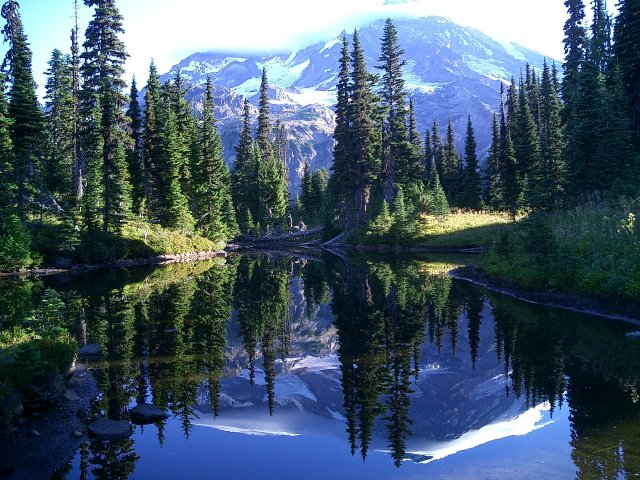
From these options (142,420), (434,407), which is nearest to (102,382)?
(142,420)

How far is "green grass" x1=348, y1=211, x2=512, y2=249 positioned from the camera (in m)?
53.8

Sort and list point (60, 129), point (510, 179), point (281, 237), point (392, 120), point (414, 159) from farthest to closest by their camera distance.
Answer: point (281, 237), point (414, 159), point (392, 120), point (510, 179), point (60, 129)

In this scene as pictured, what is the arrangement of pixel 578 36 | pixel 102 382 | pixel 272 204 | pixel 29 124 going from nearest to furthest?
1. pixel 102 382
2. pixel 29 124
3. pixel 578 36
4. pixel 272 204

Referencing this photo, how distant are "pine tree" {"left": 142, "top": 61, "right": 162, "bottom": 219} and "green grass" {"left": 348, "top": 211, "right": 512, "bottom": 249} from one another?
25276 mm

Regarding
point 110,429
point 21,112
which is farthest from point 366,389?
point 21,112

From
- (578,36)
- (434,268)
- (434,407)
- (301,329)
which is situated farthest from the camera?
(578,36)

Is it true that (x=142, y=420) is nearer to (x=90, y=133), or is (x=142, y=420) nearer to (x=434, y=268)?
(x=434, y=268)

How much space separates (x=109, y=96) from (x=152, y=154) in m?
11.5

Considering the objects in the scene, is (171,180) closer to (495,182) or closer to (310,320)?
(310,320)

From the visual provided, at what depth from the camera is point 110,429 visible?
11359 millimetres

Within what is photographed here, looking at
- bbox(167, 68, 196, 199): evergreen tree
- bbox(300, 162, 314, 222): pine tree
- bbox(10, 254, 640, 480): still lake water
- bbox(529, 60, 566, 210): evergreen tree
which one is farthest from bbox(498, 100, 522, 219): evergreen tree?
bbox(10, 254, 640, 480): still lake water

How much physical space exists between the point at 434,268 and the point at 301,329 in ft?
64.2

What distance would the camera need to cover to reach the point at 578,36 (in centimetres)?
5875

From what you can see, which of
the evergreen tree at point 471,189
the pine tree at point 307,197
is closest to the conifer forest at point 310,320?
the evergreen tree at point 471,189
